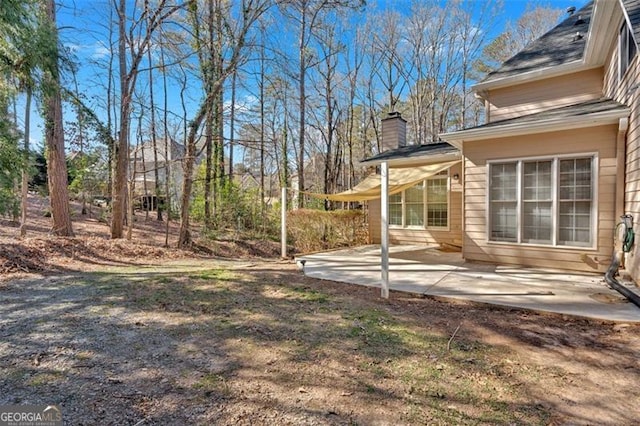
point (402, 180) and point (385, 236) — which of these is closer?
point (385, 236)

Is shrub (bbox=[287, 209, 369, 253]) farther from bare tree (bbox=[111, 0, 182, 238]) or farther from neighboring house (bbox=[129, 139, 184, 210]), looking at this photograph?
bare tree (bbox=[111, 0, 182, 238])

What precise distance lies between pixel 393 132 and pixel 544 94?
14.7 feet

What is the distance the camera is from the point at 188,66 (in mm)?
10594

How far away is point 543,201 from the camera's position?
5.96m

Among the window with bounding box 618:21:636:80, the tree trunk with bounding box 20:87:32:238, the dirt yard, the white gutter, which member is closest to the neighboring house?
the tree trunk with bounding box 20:87:32:238

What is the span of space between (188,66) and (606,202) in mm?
10974

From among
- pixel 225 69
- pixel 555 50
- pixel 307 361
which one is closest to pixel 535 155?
pixel 555 50

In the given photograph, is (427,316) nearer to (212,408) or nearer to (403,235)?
(212,408)

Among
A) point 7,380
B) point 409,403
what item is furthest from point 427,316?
point 7,380

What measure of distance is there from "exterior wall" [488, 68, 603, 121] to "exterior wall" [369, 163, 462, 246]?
5.60ft

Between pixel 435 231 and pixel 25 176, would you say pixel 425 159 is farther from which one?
pixel 25 176

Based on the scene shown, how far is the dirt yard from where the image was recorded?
7.01 ft

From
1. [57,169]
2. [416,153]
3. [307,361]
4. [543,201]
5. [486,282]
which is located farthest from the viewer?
[416,153]

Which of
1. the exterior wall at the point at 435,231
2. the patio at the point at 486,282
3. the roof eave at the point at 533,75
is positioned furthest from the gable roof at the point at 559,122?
the patio at the point at 486,282
